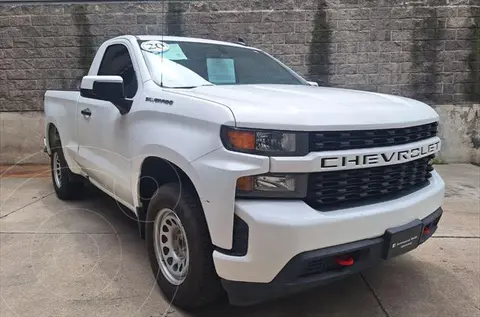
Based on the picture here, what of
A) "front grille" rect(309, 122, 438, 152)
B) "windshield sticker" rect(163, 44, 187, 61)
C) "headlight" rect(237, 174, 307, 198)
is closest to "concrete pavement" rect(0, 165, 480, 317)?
"headlight" rect(237, 174, 307, 198)

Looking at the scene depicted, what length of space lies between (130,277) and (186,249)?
95 cm

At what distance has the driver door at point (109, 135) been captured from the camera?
3.57 meters

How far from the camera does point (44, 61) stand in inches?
313

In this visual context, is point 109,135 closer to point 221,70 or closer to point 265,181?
point 221,70

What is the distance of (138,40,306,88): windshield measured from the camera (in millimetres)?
3477

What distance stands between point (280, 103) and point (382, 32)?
5.92 metres

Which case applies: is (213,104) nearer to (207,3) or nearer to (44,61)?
(207,3)

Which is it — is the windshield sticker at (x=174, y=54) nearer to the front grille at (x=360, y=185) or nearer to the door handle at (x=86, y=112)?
the door handle at (x=86, y=112)

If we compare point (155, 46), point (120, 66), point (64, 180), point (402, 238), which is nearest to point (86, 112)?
point (120, 66)

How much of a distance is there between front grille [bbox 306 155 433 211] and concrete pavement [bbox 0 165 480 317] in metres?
0.84

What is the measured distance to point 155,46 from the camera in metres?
3.85

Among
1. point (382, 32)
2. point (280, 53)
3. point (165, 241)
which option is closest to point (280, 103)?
point (165, 241)

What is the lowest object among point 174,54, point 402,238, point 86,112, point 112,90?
point 402,238

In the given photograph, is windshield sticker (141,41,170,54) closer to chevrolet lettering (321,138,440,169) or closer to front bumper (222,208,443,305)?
chevrolet lettering (321,138,440,169)
